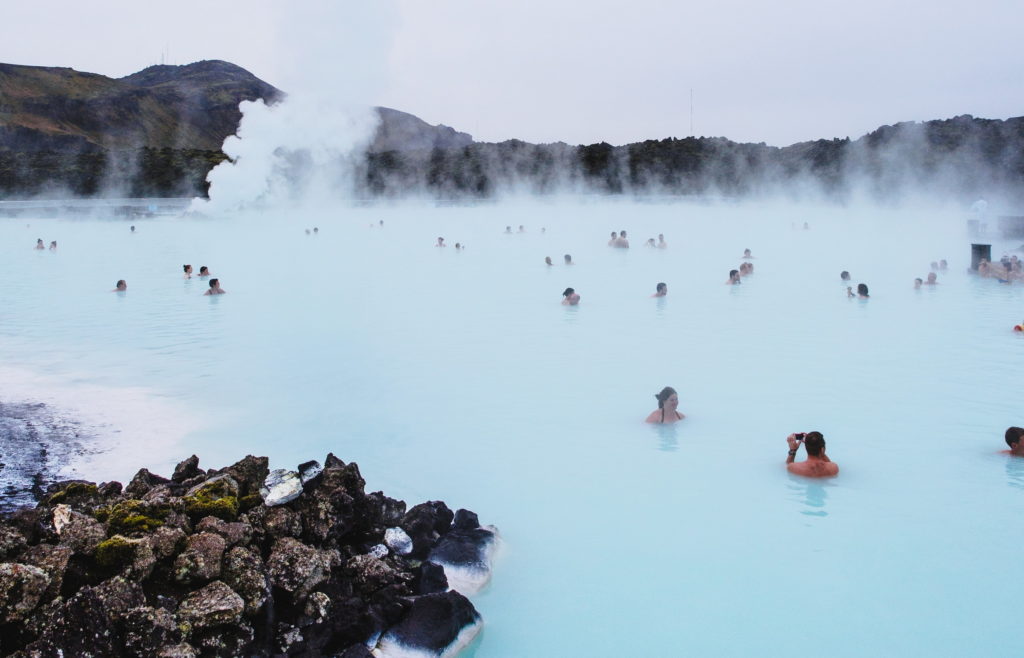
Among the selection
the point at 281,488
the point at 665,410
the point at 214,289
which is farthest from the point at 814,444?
the point at 214,289

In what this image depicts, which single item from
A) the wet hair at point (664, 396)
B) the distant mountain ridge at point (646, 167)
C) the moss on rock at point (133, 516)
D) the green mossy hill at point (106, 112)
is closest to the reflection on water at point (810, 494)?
the wet hair at point (664, 396)

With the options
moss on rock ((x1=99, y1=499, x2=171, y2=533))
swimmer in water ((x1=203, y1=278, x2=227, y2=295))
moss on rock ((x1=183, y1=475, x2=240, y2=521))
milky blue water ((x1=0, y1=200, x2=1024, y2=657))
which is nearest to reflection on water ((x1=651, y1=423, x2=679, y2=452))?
milky blue water ((x1=0, y1=200, x2=1024, y2=657))

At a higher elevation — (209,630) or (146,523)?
(146,523)

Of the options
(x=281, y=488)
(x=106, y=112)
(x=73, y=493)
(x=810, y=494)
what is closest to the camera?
(x=281, y=488)

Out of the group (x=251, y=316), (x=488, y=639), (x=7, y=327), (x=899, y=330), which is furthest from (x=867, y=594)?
(x=7, y=327)

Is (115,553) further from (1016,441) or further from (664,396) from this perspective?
(1016,441)

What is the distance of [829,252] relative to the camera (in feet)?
63.1

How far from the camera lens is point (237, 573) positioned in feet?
11.5

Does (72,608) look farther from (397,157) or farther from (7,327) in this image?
(397,157)

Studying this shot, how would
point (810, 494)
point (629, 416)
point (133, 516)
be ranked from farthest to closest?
point (629, 416) → point (810, 494) → point (133, 516)

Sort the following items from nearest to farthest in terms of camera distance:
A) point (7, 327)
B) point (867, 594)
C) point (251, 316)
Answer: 1. point (867, 594)
2. point (7, 327)
3. point (251, 316)

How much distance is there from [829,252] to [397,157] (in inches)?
1205

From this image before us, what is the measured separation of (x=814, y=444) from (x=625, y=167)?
1484 inches

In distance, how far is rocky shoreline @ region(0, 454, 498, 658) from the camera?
3176mm
